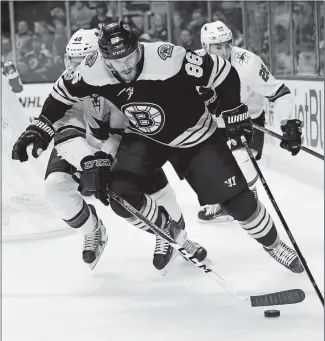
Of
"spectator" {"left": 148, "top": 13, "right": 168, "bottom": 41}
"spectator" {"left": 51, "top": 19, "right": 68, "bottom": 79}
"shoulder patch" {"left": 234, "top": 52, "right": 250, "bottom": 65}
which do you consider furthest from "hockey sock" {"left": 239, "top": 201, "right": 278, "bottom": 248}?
"spectator" {"left": 51, "top": 19, "right": 68, "bottom": 79}

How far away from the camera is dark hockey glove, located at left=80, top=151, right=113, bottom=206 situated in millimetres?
3303

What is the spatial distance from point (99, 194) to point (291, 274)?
2.74 feet

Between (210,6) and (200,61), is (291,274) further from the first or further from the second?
(210,6)

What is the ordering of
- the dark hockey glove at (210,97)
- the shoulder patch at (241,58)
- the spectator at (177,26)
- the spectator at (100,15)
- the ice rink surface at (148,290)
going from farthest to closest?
the spectator at (100,15) → the spectator at (177,26) → the shoulder patch at (241,58) → the dark hockey glove at (210,97) → the ice rink surface at (148,290)

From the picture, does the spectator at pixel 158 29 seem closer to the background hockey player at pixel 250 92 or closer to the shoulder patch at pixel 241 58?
the background hockey player at pixel 250 92

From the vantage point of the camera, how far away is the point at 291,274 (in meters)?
3.54

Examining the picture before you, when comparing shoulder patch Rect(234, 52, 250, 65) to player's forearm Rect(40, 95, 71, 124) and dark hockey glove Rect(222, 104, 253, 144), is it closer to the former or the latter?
dark hockey glove Rect(222, 104, 253, 144)

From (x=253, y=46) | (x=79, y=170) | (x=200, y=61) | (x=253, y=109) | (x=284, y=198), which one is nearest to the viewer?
(x=200, y=61)

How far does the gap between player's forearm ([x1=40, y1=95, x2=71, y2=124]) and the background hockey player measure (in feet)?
2.34

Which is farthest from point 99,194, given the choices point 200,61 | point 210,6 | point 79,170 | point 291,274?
point 210,6

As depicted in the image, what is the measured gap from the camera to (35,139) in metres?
3.31

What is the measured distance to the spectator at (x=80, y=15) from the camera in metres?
9.42

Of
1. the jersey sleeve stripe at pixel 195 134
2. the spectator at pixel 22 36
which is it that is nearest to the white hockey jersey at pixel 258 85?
the jersey sleeve stripe at pixel 195 134

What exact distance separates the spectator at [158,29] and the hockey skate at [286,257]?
19.5 feet
